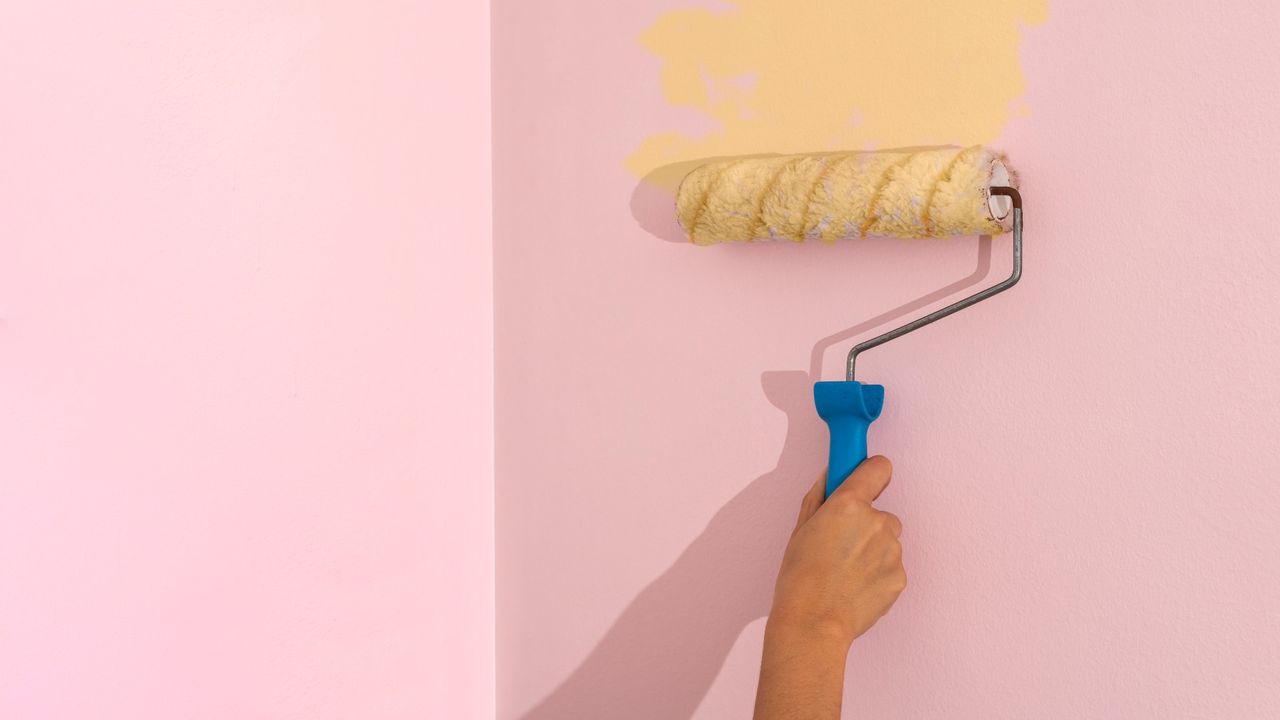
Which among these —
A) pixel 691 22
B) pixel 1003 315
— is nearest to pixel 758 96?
pixel 691 22

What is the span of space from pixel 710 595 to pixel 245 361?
1.64ft

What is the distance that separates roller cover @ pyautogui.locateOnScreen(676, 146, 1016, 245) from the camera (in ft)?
2.48

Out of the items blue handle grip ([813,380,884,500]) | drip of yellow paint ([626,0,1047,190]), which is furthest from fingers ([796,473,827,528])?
drip of yellow paint ([626,0,1047,190])

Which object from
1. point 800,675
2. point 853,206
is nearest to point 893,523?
point 800,675

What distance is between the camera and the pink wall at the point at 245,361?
2.37 ft

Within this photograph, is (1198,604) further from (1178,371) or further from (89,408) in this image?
(89,408)

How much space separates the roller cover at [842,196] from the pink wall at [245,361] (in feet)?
1.07

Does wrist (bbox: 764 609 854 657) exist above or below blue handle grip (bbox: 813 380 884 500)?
below

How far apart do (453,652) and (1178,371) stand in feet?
2.54

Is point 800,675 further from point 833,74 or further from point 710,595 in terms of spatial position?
point 833,74

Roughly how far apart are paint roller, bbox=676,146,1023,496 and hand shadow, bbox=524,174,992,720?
0.19ft

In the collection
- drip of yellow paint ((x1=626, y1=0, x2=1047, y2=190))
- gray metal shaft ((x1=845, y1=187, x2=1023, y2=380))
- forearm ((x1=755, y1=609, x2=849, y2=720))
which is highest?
drip of yellow paint ((x1=626, y1=0, x2=1047, y2=190))

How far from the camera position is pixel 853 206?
2.59ft

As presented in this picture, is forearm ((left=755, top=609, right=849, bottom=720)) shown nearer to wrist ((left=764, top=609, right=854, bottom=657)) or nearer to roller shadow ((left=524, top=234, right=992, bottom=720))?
wrist ((left=764, top=609, right=854, bottom=657))
